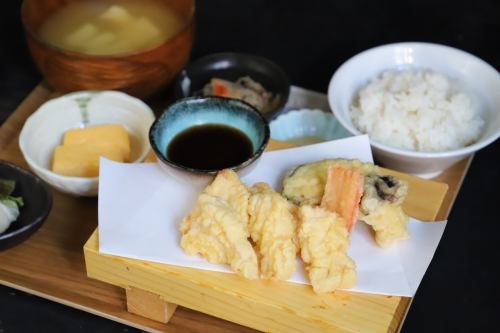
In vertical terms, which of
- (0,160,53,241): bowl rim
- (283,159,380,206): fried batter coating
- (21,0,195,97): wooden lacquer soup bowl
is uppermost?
(283,159,380,206): fried batter coating

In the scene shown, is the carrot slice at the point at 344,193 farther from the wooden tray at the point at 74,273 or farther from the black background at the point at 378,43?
the black background at the point at 378,43

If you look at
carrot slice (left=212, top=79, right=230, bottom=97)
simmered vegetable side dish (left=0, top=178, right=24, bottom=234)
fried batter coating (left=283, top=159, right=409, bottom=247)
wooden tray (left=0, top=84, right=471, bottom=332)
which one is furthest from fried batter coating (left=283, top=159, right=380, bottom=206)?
simmered vegetable side dish (left=0, top=178, right=24, bottom=234)

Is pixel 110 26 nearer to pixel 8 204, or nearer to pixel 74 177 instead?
pixel 74 177

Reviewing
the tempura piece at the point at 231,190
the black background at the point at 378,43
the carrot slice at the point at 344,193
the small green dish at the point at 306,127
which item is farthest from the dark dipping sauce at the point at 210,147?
the black background at the point at 378,43

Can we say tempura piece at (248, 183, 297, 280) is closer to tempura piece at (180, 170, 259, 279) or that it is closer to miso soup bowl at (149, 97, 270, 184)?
tempura piece at (180, 170, 259, 279)

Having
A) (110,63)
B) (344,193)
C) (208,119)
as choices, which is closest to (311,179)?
(344,193)

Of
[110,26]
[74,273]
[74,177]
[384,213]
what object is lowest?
[74,273]
